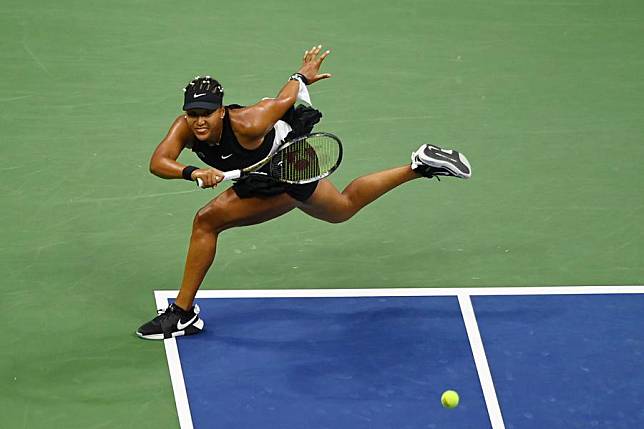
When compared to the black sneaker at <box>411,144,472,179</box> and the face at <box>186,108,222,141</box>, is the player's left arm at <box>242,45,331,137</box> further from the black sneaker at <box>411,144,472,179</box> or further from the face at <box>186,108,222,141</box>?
the black sneaker at <box>411,144,472,179</box>

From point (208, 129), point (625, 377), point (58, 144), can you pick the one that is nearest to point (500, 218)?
point (625, 377)

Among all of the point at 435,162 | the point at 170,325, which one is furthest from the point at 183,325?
the point at 435,162

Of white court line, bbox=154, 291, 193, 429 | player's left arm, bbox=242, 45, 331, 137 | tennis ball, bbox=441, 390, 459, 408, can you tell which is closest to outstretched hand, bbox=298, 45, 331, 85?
player's left arm, bbox=242, 45, 331, 137

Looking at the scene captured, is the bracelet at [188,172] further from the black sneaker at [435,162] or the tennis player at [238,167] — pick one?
the black sneaker at [435,162]

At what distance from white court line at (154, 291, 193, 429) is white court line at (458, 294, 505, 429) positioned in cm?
201

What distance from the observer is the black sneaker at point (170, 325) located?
30.3ft

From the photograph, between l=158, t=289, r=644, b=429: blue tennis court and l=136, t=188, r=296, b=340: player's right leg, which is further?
l=136, t=188, r=296, b=340: player's right leg

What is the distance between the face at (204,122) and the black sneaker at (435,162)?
1.75 meters

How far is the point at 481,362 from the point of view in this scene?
29.8 ft

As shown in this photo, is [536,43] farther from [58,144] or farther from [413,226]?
[58,144]

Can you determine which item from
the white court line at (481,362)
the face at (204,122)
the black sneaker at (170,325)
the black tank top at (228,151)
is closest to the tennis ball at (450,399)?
the white court line at (481,362)

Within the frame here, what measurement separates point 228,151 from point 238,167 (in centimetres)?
15

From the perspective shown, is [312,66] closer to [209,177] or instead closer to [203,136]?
[203,136]

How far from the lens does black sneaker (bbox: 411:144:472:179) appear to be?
31.8 feet
